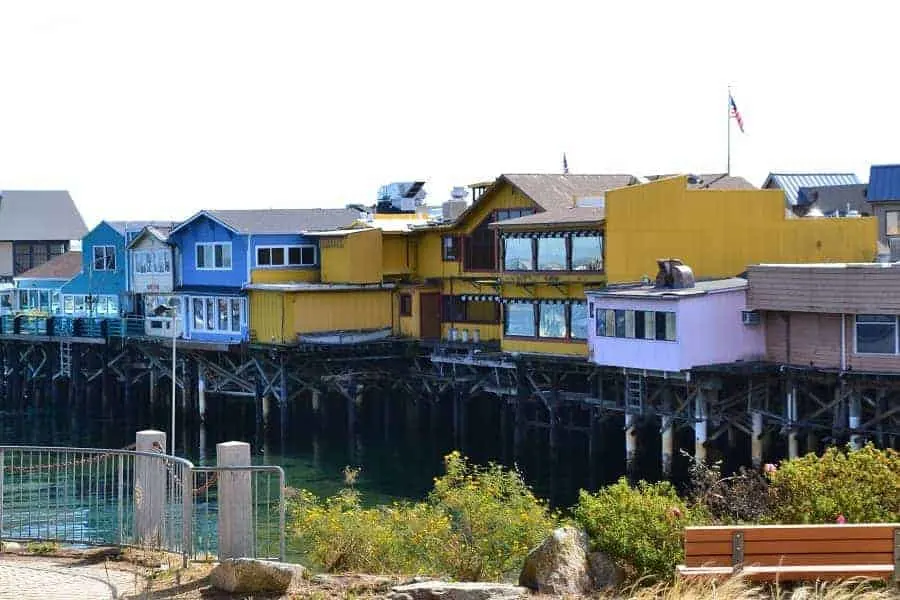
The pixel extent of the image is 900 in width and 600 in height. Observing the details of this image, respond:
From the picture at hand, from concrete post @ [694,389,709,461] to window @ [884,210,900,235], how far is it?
1010 inches

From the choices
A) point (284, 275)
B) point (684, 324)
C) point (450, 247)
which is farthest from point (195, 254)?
point (684, 324)

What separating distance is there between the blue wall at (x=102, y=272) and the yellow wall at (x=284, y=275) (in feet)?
40.9

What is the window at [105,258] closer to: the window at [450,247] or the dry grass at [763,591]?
the window at [450,247]

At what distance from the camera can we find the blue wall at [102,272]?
74.9 meters

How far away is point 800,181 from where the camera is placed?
8500cm

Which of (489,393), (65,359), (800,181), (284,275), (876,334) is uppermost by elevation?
(800,181)

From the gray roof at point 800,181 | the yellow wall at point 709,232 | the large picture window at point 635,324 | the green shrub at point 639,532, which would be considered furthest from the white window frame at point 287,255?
the green shrub at point 639,532

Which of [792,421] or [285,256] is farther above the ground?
[285,256]

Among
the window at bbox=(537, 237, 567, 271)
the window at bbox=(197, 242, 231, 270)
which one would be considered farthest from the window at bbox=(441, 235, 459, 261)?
the window at bbox=(537, 237, 567, 271)

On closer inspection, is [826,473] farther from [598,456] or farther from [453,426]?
[453,426]

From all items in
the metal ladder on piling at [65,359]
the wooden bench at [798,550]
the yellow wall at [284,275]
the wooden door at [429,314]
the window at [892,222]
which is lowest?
the wooden bench at [798,550]

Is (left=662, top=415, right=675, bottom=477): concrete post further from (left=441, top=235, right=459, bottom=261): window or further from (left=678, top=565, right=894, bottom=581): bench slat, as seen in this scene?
(left=678, top=565, right=894, bottom=581): bench slat

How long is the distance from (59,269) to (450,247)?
3067 centimetres

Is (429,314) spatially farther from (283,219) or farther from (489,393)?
(283,219)
